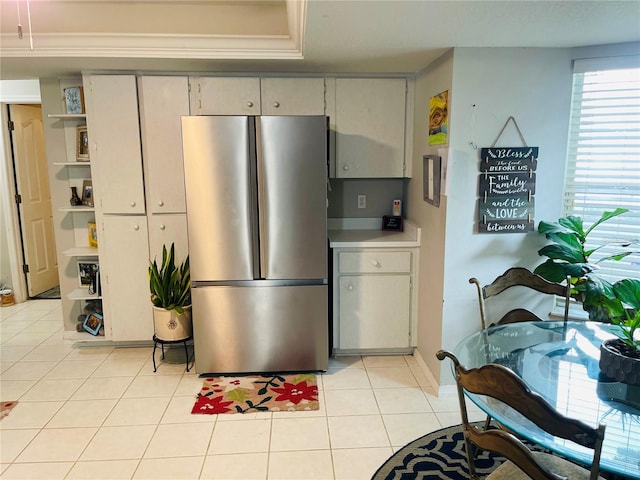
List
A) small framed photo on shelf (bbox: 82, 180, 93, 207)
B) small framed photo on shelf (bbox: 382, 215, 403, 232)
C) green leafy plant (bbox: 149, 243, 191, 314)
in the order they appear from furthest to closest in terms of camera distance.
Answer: small framed photo on shelf (bbox: 382, 215, 403, 232) → small framed photo on shelf (bbox: 82, 180, 93, 207) → green leafy plant (bbox: 149, 243, 191, 314)

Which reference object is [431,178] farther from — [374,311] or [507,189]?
[374,311]

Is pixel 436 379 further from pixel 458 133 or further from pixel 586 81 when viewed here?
pixel 586 81

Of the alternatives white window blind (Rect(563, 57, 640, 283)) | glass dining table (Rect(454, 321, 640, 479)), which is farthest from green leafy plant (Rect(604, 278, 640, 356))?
white window blind (Rect(563, 57, 640, 283))

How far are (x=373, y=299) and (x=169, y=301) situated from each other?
1.45 meters

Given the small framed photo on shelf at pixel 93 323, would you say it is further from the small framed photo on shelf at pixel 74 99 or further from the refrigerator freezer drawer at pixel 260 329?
the small framed photo on shelf at pixel 74 99

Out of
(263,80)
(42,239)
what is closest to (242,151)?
(263,80)

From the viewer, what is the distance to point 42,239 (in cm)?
520

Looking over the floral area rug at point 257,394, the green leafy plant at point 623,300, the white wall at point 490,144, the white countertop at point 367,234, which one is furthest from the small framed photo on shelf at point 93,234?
the green leafy plant at point 623,300

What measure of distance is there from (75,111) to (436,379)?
316cm

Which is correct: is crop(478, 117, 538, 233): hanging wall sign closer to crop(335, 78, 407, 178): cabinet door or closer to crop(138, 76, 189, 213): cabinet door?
crop(335, 78, 407, 178): cabinet door

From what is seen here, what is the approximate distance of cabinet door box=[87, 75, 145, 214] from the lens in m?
3.30

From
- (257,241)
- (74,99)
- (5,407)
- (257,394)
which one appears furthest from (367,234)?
(5,407)

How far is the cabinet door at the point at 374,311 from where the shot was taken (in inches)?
133

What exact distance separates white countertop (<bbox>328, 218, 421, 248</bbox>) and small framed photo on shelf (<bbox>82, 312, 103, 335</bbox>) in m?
1.94
